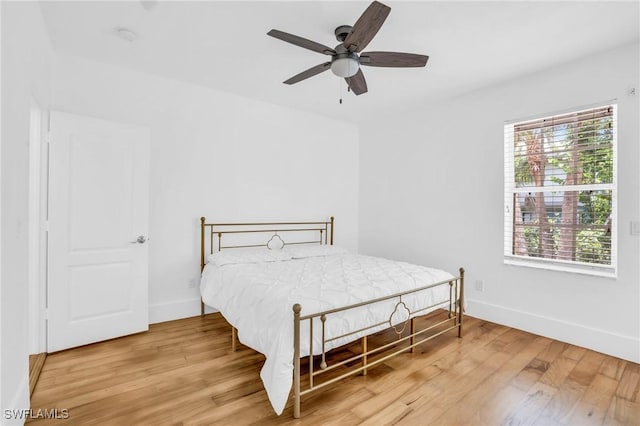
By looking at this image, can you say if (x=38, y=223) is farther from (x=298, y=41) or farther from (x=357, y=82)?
(x=357, y=82)

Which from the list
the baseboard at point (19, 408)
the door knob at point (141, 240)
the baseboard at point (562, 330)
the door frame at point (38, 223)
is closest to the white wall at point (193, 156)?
the door knob at point (141, 240)

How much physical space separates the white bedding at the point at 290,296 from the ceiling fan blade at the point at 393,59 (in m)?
1.76

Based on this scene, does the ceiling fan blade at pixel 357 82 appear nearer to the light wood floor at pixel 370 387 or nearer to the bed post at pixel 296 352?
the bed post at pixel 296 352

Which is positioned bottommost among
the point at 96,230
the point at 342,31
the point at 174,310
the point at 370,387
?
the point at 370,387

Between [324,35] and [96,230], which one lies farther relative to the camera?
[96,230]

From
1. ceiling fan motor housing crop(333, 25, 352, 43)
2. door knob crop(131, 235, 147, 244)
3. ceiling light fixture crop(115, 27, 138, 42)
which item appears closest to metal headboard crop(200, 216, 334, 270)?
door knob crop(131, 235, 147, 244)

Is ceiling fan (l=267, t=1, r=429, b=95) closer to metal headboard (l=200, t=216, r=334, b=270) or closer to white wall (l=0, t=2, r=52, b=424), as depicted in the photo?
white wall (l=0, t=2, r=52, b=424)

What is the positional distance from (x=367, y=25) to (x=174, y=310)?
343 centimetres

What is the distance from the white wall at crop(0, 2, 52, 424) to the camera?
1608 mm

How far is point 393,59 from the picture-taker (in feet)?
7.92

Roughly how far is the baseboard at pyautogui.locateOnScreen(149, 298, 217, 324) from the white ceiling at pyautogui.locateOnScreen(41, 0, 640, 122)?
2557 millimetres

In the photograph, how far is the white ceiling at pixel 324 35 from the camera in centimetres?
230

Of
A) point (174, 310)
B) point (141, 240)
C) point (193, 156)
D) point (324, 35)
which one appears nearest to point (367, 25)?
point (324, 35)

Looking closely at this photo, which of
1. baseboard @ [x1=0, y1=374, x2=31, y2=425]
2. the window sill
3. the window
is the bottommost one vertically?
baseboard @ [x1=0, y1=374, x2=31, y2=425]
